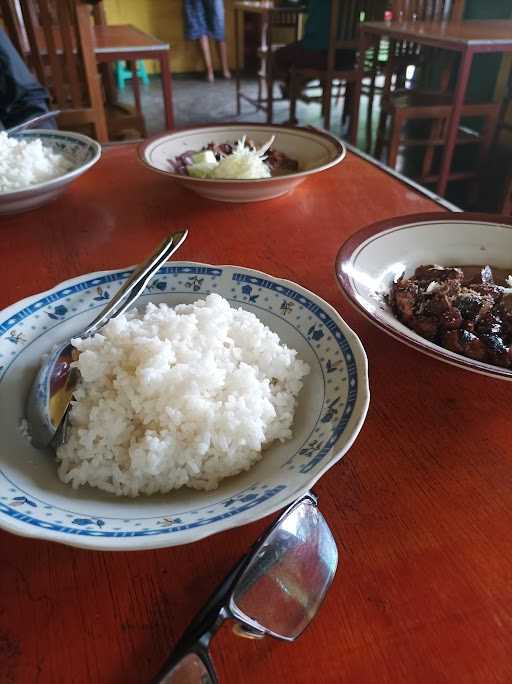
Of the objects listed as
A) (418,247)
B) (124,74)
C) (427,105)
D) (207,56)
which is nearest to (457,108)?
(427,105)

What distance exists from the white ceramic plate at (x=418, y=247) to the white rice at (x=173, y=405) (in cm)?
29

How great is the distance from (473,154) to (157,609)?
488 centimetres

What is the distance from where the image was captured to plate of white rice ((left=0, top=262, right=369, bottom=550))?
479 millimetres

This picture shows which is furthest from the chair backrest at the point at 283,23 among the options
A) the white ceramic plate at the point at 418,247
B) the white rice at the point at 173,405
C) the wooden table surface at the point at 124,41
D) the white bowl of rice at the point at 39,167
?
the white rice at the point at 173,405

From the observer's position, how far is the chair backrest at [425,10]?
13.3ft

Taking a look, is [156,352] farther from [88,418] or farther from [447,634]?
[447,634]

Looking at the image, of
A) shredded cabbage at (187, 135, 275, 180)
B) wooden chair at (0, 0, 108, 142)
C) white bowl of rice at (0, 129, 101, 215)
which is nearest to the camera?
white bowl of rice at (0, 129, 101, 215)

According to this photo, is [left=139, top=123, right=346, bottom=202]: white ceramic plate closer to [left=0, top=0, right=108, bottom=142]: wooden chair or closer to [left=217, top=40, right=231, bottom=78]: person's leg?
[left=0, top=0, right=108, bottom=142]: wooden chair

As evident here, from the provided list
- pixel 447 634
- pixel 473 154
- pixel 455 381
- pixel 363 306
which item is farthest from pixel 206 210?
pixel 473 154

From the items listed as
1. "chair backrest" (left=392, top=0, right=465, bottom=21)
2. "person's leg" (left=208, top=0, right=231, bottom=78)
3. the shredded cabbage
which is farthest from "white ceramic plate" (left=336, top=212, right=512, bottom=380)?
"person's leg" (left=208, top=0, right=231, bottom=78)

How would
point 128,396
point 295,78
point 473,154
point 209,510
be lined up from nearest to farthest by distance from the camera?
point 209,510 → point 128,396 → point 473,154 → point 295,78

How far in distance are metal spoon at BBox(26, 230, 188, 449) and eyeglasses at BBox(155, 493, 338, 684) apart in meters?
0.28

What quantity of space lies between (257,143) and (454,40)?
1856 mm

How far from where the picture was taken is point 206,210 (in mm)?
1313
